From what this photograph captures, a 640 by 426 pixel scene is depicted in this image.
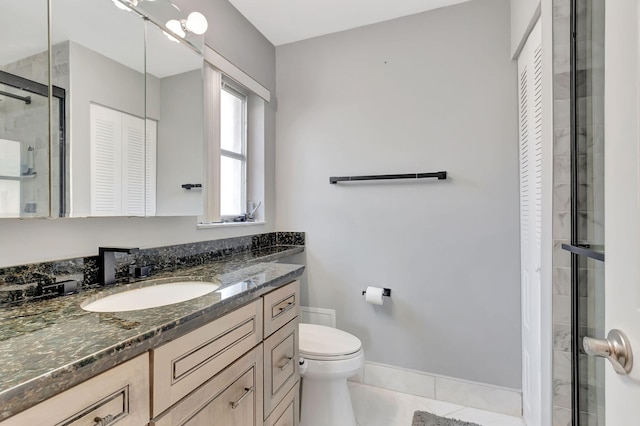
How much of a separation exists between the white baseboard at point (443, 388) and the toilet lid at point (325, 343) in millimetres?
506

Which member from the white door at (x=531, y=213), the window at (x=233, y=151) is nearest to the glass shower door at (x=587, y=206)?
A: the white door at (x=531, y=213)

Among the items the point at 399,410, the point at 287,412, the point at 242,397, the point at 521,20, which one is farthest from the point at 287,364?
the point at 521,20

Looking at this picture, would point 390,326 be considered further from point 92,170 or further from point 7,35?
point 7,35

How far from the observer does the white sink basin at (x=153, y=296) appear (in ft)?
3.46

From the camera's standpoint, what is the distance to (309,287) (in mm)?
2312

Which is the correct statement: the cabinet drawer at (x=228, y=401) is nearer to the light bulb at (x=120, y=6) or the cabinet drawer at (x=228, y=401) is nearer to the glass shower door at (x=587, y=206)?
the glass shower door at (x=587, y=206)

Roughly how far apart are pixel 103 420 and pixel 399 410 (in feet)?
5.72

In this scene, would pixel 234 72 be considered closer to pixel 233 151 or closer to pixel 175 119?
pixel 233 151

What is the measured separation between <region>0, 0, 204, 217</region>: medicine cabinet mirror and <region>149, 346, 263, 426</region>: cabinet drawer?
737 mm

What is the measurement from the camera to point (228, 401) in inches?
38.4

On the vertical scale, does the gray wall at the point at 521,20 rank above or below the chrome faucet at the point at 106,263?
above
